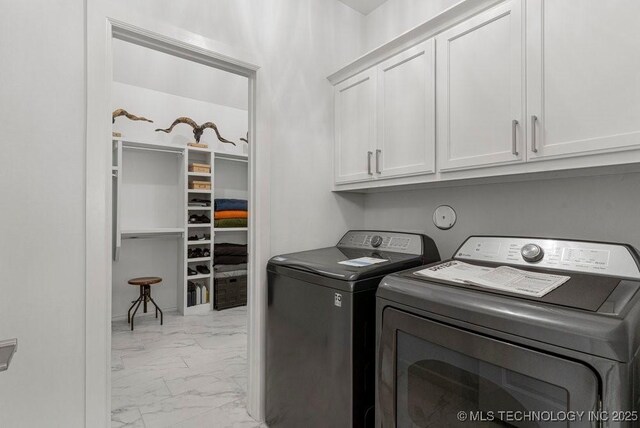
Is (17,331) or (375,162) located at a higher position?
(375,162)

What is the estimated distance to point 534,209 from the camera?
5.04 ft

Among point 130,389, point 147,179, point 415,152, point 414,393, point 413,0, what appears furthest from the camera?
point 147,179

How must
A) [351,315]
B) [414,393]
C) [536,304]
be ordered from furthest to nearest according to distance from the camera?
[351,315] → [414,393] → [536,304]

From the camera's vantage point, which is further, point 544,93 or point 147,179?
point 147,179

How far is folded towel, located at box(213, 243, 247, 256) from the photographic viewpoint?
4.14 metres

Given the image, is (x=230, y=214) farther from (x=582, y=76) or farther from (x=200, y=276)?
(x=582, y=76)

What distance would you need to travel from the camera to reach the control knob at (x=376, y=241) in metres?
1.98

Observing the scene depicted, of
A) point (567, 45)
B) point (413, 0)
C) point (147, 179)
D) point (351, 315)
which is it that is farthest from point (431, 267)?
point (147, 179)

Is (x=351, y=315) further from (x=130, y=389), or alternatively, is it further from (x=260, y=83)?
(x=130, y=389)

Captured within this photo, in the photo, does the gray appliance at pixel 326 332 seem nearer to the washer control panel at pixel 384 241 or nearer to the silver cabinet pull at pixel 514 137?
the washer control panel at pixel 384 241

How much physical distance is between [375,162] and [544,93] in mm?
888

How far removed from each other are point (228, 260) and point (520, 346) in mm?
3801

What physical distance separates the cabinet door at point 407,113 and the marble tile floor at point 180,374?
1.75 meters

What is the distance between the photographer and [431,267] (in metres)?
1.33
